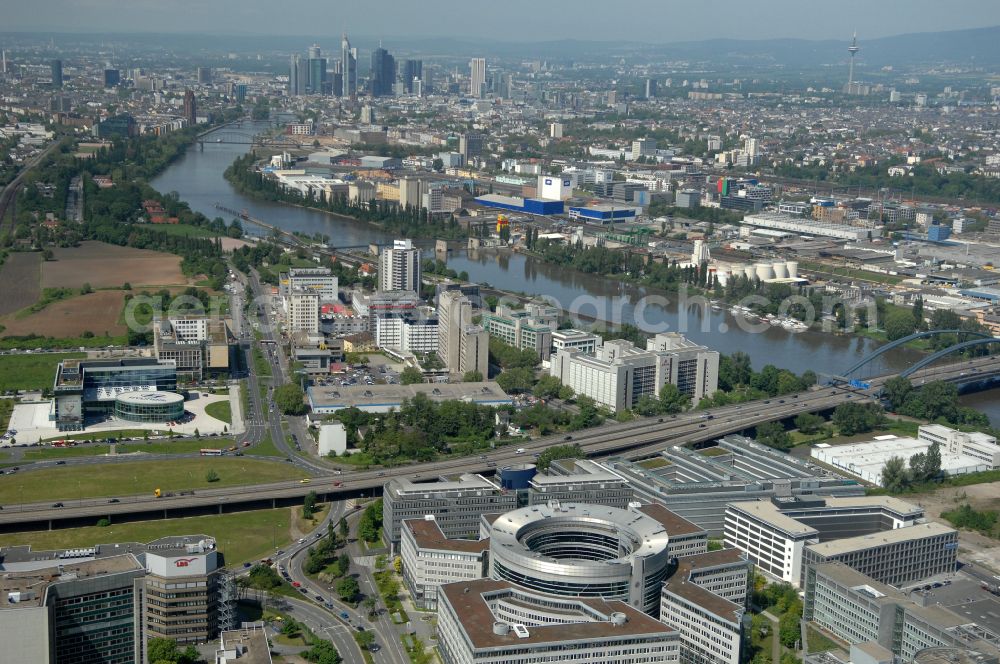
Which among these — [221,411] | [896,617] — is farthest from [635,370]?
[896,617]

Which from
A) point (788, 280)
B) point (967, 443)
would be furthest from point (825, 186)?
point (967, 443)

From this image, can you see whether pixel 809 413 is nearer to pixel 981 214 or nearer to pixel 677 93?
pixel 981 214

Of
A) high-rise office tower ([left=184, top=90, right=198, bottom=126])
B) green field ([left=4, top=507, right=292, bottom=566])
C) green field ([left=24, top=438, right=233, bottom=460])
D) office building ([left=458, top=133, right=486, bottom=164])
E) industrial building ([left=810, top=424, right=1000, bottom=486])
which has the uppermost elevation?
high-rise office tower ([left=184, top=90, right=198, bottom=126])

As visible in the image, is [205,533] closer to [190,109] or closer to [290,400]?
[290,400]

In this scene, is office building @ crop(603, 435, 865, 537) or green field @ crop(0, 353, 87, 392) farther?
green field @ crop(0, 353, 87, 392)

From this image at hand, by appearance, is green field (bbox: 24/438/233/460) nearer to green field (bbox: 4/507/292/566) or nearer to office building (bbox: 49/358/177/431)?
office building (bbox: 49/358/177/431)

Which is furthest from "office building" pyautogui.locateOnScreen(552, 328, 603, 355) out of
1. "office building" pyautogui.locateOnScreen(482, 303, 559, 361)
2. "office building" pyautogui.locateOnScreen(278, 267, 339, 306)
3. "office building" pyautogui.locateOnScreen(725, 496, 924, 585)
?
"office building" pyautogui.locateOnScreen(725, 496, 924, 585)


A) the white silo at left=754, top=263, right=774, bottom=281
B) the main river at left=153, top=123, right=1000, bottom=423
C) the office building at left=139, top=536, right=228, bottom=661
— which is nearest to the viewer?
the office building at left=139, top=536, right=228, bottom=661

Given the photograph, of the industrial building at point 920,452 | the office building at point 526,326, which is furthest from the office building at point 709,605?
the office building at point 526,326
